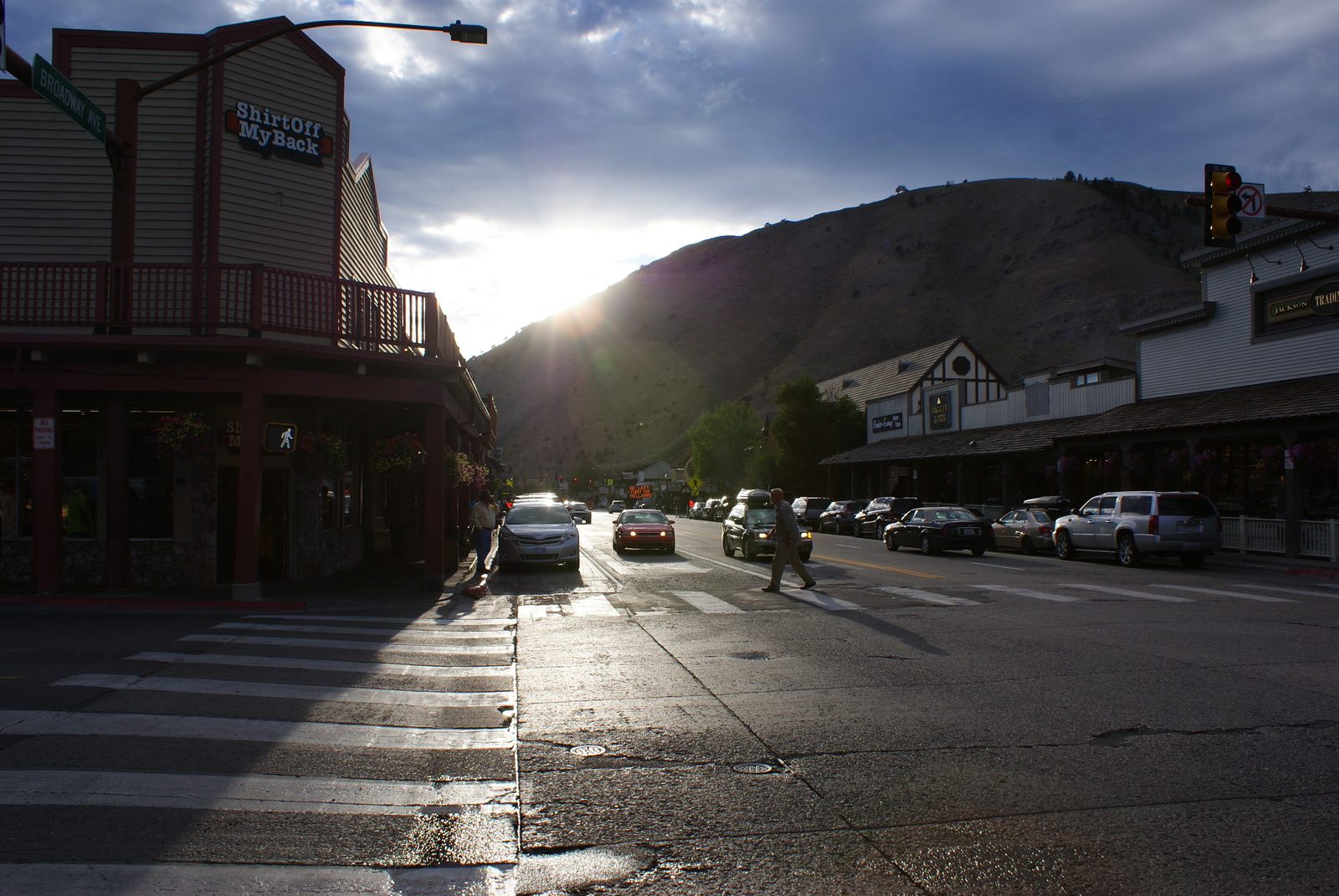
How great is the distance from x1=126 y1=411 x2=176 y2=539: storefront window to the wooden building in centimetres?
4

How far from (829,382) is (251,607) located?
58329 millimetres

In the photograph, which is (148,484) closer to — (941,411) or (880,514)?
(880,514)

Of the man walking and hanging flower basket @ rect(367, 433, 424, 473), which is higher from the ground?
hanging flower basket @ rect(367, 433, 424, 473)

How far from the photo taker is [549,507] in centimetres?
2117

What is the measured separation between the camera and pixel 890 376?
5541 centimetres

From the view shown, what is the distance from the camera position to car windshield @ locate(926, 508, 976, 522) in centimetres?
2539

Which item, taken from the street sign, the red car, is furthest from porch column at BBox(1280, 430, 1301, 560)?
the red car

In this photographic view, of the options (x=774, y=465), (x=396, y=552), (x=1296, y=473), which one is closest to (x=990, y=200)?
(x=774, y=465)

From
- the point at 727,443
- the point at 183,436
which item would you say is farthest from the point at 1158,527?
the point at 727,443

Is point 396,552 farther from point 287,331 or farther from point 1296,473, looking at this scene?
point 1296,473

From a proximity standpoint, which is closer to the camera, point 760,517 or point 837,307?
point 760,517

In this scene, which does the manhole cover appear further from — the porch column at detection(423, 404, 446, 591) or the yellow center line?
the yellow center line

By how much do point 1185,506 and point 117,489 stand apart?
2228cm

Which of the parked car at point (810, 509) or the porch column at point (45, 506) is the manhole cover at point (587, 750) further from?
the parked car at point (810, 509)
